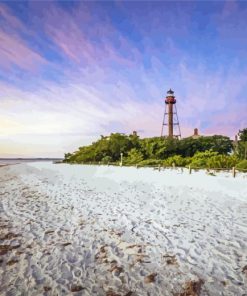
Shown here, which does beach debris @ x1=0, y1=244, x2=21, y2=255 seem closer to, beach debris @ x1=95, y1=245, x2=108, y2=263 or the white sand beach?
the white sand beach

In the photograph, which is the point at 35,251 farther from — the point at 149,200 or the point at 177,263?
the point at 149,200

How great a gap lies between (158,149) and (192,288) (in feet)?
159

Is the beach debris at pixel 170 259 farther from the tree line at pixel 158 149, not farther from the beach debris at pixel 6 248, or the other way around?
the tree line at pixel 158 149

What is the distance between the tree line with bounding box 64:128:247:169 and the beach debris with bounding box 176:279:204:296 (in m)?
32.2

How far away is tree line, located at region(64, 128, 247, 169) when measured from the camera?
1640 inches

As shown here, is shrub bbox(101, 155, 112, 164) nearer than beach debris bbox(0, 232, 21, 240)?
No

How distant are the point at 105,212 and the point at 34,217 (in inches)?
96.8

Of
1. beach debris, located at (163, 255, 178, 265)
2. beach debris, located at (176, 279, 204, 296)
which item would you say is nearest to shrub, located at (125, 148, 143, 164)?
beach debris, located at (163, 255, 178, 265)

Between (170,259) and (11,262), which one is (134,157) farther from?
(11,262)

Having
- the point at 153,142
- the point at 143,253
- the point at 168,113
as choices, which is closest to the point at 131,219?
the point at 143,253

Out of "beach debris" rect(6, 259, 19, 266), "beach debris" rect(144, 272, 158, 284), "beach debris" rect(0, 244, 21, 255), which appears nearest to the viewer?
"beach debris" rect(144, 272, 158, 284)

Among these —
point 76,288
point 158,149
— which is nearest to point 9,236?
point 76,288

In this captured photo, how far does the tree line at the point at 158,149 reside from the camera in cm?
4166

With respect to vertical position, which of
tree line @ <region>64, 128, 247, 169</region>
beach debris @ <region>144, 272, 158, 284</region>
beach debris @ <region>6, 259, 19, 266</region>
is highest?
tree line @ <region>64, 128, 247, 169</region>
